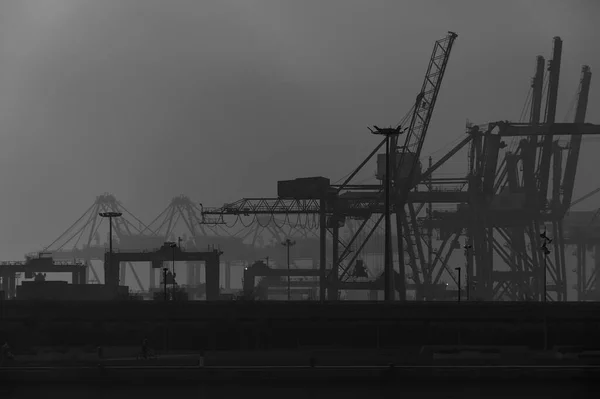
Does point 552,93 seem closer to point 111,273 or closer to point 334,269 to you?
point 334,269

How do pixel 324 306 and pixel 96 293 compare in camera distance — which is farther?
pixel 96 293

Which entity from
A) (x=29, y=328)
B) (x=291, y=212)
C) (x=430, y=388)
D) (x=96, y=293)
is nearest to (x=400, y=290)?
(x=291, y=212)

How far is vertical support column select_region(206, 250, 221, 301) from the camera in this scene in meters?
141

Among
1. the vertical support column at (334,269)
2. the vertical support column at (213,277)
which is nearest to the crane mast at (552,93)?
the vertical support column at (334,269)

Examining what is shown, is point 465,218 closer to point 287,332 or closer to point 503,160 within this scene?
point 503,160

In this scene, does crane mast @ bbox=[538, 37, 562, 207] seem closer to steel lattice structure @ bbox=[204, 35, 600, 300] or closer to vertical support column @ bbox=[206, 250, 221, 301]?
steel lattice structure @ bbox=[204, 35, 600, 300]

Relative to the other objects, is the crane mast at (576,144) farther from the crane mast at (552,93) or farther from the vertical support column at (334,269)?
the vertical support column at (334,269)

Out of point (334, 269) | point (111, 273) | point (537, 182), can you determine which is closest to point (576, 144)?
point (537, 182)

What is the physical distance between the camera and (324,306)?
74938 millimetres

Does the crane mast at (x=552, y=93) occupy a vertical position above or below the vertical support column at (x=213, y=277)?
above

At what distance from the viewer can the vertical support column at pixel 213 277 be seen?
461 feet

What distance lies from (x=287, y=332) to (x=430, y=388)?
5018 cm

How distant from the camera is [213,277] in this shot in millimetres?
143625

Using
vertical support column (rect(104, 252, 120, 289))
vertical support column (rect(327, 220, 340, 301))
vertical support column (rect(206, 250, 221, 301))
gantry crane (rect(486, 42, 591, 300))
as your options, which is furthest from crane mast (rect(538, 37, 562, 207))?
vertical support column (rect(104, 252, 120, 289))
